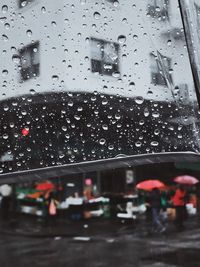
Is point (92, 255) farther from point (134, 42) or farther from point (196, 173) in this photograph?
point (196, 173)

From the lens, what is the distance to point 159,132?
4.79 feet

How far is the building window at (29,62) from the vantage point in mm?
1497

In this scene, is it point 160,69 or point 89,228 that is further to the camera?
point 89,228

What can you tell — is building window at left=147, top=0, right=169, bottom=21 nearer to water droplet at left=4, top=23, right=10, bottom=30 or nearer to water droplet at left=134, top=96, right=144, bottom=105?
water droplet at left=134, top=96, right=144, bottom=105

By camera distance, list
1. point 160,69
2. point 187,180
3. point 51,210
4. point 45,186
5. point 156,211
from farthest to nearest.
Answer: point 45,186 → point 51,210 → point 187,180 → point 156,211 → point 160,69

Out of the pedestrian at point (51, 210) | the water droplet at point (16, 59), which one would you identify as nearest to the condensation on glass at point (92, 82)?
the water droplet at point (16, 59)

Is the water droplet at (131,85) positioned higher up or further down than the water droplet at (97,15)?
further down

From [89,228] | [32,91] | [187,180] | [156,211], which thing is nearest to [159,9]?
[32,91]

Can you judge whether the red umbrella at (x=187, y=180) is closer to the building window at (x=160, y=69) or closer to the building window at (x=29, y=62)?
the building window at (x=160, y=69)

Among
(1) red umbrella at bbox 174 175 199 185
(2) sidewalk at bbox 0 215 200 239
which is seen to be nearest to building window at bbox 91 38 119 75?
(2) sidewalk at bbox 0 215 200 239

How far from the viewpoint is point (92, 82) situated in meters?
1.49

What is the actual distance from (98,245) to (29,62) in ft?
26.9

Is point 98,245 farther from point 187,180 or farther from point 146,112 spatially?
point 146,112

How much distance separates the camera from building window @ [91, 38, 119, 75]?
1.48 m
